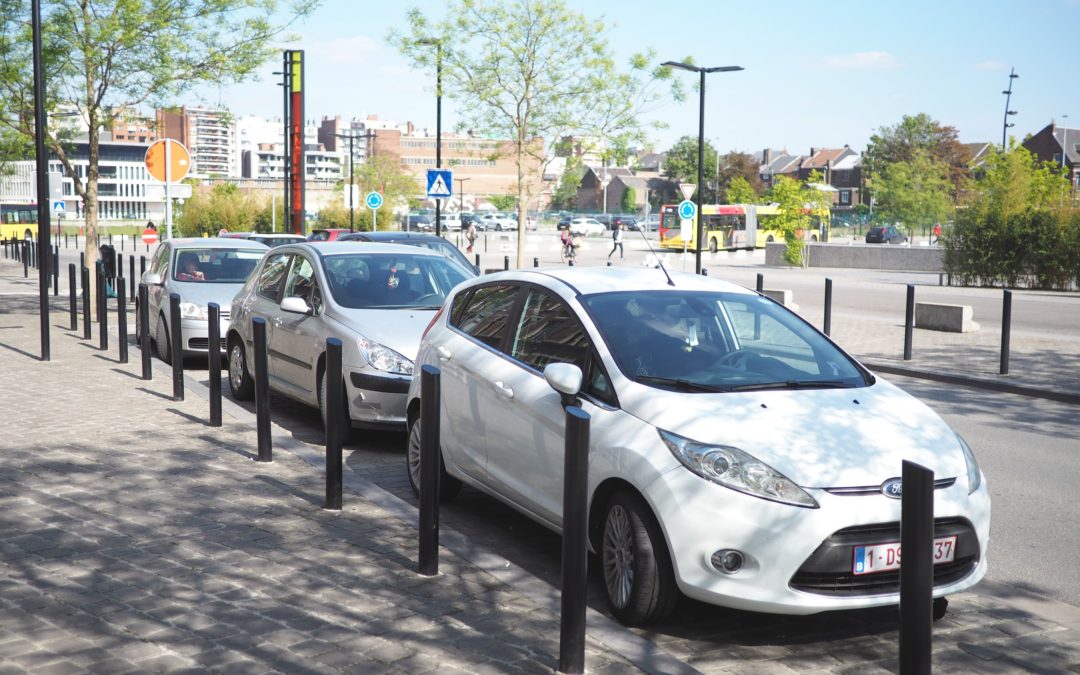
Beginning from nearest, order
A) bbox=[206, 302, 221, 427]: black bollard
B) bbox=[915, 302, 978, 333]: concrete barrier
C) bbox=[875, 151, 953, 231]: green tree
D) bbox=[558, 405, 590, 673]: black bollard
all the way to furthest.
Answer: bbox=[558, 405, 590, 673]: black bollard < bbox=[206, 302, 221, 427]: black bollard < bbox=[915, 302, 978, 333]: concrete barrier < bbox=[875, 151, 953, 231]: green tree

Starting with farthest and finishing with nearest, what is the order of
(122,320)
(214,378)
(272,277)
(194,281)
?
1. (194,281)
2. (122,320)
3. (272,277)
4. (214,378)

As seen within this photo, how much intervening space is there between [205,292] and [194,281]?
19.5 inches

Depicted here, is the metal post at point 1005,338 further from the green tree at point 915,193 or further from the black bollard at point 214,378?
the green tree at point 915,193

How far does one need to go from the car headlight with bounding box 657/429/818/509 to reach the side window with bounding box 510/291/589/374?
3.22 feet

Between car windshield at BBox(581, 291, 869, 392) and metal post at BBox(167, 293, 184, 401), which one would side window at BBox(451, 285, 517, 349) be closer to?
car windshield at BBox(581, 291, 869, 392)

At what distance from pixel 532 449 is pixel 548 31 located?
27.3 m

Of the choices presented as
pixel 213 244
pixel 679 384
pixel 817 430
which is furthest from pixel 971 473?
pixel 213 244

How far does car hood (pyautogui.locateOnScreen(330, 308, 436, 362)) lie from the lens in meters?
8.70

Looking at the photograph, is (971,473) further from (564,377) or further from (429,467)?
(429,467)

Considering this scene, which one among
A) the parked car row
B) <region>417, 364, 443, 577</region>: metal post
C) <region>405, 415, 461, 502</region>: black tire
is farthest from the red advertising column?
<region>417, 364, 443, 577</region>: metal post

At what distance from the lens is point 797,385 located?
212 inches

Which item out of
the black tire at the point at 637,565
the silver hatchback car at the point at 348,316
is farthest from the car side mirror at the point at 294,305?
the black tire at the point at 637,565

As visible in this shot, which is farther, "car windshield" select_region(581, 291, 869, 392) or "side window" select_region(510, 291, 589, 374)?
"side window" select_region(510, 291, 589, 374)

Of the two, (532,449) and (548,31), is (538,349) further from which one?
(548,31)
